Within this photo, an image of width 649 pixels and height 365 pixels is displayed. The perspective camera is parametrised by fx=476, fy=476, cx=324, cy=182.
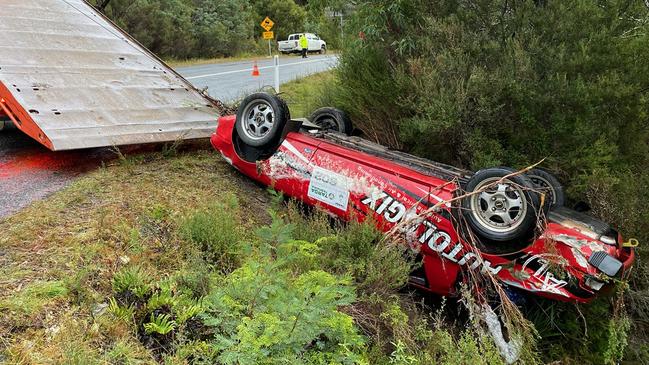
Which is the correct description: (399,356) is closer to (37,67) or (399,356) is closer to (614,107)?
(614,107)

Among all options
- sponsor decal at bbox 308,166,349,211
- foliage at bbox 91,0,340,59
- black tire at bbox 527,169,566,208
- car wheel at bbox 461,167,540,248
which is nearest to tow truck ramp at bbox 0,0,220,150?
sponsor decal at bbox 308,166,349,211

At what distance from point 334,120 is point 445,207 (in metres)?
2.76

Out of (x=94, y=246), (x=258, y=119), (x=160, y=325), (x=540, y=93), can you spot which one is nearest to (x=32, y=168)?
(x=94, y=246)

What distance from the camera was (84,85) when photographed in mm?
5770

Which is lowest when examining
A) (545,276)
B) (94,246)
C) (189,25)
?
(189,25)

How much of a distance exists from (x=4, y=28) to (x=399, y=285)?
5744 mm

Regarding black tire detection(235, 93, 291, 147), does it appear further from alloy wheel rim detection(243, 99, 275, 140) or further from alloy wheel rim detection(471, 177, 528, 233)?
alloy wheel rim detection(471, 177, 528, 233)

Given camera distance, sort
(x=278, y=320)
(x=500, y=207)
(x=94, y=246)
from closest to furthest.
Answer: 1. (x=278, y=320)
2. (x=94, y=246)
3. (x=500, y=207)

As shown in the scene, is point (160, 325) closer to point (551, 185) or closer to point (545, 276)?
point (545, 276)

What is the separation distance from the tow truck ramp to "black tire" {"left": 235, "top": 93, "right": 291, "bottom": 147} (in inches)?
36.4

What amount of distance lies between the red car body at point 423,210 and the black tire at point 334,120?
97 centimetres

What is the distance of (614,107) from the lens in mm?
5199

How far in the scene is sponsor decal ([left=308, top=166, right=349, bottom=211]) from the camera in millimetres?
4750

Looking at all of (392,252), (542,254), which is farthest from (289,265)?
(542,254)
